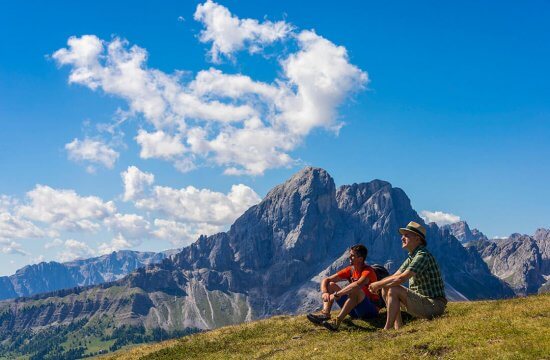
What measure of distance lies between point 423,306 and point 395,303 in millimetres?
1631

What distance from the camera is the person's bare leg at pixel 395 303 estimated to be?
20.5 meters

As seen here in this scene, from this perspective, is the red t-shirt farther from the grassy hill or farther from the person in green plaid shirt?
the person in green plaid shirt

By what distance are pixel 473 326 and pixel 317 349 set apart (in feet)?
21.4

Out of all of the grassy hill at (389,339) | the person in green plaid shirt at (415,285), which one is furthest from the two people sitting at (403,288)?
the grassy hill at (389,339)

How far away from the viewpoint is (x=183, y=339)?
94.3 ft

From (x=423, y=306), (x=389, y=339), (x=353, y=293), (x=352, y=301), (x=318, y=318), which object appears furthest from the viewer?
(x=318, y=318)

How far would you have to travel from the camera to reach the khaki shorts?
21.1 m

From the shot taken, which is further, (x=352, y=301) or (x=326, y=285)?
(x=326, y=285)

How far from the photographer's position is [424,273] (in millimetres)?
21141

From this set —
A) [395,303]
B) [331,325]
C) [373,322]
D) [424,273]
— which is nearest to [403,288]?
[395,303]

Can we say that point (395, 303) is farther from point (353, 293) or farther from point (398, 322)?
point (353, 293)

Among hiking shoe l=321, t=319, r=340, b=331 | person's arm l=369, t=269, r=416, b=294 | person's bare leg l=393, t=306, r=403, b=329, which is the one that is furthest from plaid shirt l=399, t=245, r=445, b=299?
hiking shoe l=321, t=319, r=340, b=331

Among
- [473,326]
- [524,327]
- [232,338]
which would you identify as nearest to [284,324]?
[232,338]

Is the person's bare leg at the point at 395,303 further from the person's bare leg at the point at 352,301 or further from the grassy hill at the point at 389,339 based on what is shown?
the person's bare leg at the point at 352,301
